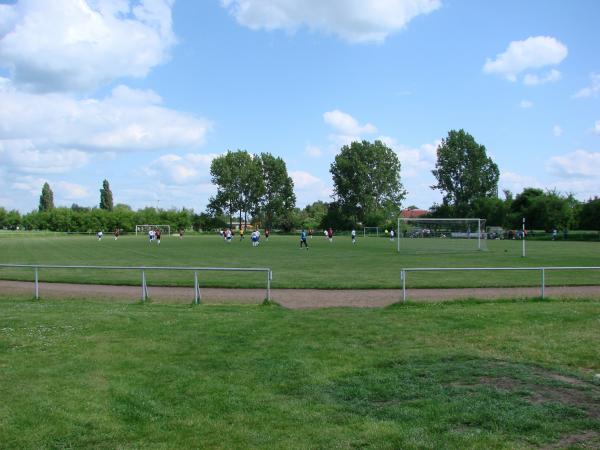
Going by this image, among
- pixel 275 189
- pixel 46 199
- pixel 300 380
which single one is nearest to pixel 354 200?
pixel 275 189

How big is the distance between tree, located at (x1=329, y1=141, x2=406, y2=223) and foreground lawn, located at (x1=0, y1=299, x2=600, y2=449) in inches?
3921

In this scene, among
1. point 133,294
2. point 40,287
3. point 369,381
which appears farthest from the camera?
point 40,287

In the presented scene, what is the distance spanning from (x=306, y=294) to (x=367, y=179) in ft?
314

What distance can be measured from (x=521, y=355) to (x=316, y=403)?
378 centimetres

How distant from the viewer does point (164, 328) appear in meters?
A: 9.99

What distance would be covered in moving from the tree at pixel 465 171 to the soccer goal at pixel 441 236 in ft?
161

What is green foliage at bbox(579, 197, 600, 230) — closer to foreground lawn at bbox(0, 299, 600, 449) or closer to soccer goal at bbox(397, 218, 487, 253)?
soccer goal at bbox(397, 218, 487, 253)

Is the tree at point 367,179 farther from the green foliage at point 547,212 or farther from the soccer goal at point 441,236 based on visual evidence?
the soccer goal at point 441,236

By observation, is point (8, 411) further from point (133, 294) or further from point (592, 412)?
point (133, 294)

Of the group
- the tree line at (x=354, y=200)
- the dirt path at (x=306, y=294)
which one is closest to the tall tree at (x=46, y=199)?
the tree line at (x=354, y=200)

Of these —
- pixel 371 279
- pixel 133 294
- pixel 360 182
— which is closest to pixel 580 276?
pixel 371 279

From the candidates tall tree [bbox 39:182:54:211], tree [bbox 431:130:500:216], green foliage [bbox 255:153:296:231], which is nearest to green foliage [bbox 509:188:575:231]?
tree [bbox 431:130:500:216]

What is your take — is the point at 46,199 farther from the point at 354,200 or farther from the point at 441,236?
the point at 441,236

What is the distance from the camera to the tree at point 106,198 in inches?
5507
